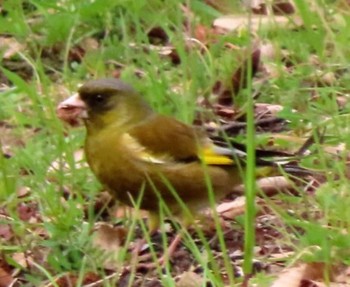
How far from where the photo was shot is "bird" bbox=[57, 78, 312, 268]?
4.78m

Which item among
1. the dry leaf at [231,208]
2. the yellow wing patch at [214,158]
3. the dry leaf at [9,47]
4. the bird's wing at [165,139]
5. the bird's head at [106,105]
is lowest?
the dry leaf at [9,47]

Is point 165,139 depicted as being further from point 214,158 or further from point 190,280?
point 190,280

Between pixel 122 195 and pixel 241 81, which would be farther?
pixel 241 81

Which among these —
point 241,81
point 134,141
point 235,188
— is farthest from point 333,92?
point 134,141

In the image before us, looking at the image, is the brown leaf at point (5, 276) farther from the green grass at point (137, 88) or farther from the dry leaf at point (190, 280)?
the dry leaf at point (190, 280)

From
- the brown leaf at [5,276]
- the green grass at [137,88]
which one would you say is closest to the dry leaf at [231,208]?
the green grass at [137,88]

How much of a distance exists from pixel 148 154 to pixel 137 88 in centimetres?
122

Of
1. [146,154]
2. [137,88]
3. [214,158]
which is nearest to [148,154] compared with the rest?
[146,154]

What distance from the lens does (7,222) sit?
488 centimetres

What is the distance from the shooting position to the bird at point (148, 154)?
15.7ft

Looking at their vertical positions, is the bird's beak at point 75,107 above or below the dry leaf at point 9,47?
above

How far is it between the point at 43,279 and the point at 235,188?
0.97 metres

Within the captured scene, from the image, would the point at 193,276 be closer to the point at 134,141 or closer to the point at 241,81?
the point at 134,141

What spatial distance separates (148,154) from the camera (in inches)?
190
